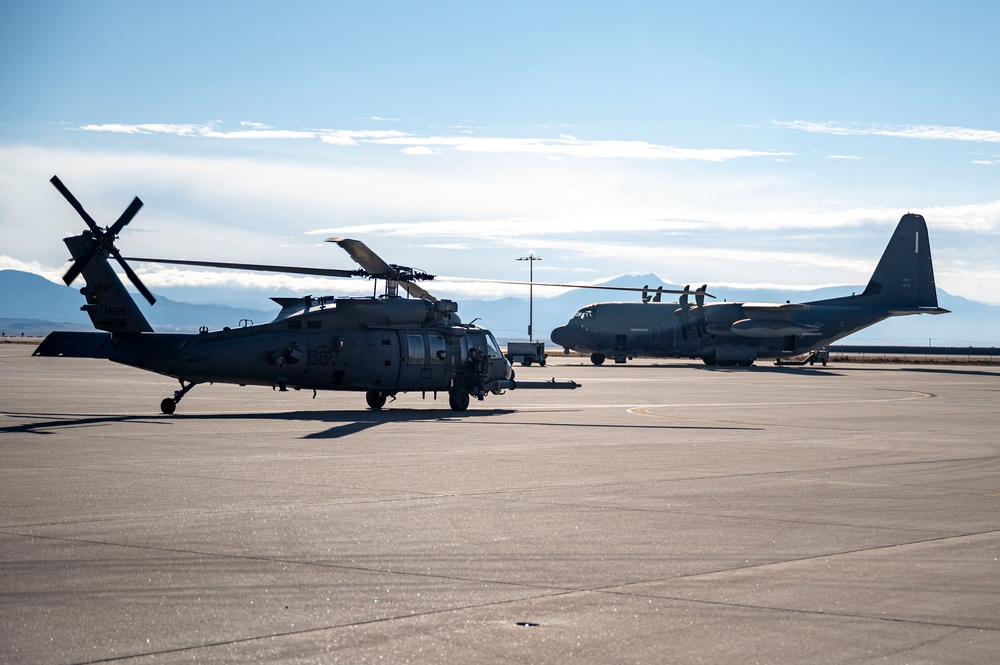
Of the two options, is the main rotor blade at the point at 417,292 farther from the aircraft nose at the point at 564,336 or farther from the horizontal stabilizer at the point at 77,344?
the aircraft nose at the point at 564,336

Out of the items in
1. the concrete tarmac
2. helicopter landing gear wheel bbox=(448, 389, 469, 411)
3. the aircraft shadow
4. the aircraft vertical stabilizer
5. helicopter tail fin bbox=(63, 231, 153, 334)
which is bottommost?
the concrete tarmac

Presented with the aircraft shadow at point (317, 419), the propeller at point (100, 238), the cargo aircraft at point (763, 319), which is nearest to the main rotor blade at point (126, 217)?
the propeller at point (100, 238)

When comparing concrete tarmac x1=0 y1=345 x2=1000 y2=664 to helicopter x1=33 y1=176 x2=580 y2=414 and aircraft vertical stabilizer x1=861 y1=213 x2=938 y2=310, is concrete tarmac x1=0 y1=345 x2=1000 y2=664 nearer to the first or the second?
helicopter x1=33 y1=176 x2=580 y2=414

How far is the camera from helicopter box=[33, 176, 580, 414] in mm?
27938

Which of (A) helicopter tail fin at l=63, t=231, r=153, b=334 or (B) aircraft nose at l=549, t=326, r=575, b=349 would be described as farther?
(B) aircraft nose at l=549, t=326, r=575, b=349

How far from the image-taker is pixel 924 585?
382 inches

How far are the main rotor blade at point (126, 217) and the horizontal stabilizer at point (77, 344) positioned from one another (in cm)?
252

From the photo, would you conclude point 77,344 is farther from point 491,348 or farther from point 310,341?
point 491,348

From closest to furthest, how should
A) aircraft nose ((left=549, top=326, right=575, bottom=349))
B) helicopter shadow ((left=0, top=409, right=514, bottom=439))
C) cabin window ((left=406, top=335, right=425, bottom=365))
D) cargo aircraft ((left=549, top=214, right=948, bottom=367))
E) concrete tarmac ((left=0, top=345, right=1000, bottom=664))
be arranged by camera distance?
concrete tarmac ((left=0, top=345, right=1000, bottom=664)) < helicopter shadow ((left=0, top=409, right=514, bottom=439)) < cabin window ((left=406, top=335, right=425, bottom=365)) < cargo aircraft ((left=549, top=214, right=948, bottom=367)) < aircraft nose ((left=549, top=326, right=575, bottom=349))

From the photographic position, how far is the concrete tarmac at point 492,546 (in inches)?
308

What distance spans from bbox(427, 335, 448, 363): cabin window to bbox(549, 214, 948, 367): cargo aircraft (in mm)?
47752

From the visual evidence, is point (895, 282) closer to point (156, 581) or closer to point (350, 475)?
point (350, 475)

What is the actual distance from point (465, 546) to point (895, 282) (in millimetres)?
75239

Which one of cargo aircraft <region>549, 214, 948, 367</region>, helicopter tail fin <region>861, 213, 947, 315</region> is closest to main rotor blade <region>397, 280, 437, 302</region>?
cargo aircraft <region>549, 214, 948, 367</region>
